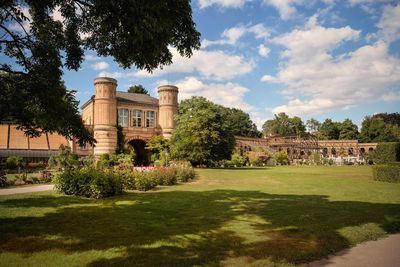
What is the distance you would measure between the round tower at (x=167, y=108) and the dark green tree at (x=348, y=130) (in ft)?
234

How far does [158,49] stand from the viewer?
19.7 ft

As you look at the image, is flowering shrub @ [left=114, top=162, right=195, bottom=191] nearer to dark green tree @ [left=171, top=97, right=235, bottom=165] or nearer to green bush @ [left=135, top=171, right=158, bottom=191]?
green bush @ [left=135, top=171, right=158, bottom=191]

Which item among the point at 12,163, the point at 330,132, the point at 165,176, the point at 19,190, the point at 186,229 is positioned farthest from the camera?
the point at 330,132

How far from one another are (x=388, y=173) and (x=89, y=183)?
60.3 feet

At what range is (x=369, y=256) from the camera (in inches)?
236

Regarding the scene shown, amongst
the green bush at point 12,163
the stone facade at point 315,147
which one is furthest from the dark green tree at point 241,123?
the green bush at point 12,163

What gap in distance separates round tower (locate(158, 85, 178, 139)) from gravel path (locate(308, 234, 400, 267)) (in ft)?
119

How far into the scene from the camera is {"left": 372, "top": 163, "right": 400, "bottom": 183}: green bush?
66.9ft

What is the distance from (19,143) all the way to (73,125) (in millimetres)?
31569

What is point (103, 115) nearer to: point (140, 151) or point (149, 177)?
point (140, 151)

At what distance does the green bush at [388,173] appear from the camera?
2041 cm

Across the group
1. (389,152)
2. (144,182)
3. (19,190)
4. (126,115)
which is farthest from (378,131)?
(19,190)

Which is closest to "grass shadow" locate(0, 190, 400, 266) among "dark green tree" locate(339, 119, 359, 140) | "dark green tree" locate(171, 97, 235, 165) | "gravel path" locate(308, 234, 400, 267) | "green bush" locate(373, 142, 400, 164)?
"gravel path" locate(308, 234, 400, 267)

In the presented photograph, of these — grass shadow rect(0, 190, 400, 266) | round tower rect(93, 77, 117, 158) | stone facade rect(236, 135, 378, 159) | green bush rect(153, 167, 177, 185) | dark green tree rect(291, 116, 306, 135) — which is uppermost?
dark green tree rect(291, 116, 306, 135)
